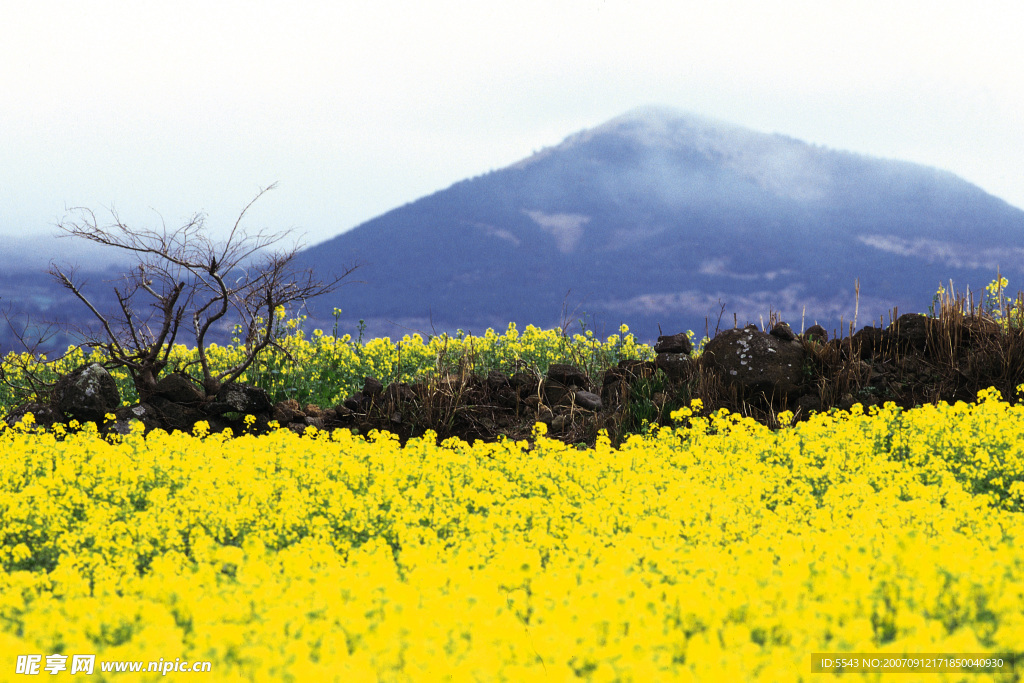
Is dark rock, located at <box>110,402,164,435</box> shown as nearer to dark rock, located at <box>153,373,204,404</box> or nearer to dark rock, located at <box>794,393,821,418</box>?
dark rock, located at <box>153,373,204,404</box>

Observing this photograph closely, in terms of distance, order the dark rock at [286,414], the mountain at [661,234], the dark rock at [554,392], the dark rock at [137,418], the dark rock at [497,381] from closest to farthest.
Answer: the dark rock at [137,418] < the dark rock at [286,414] < the dark rock at [554,392] < the dark rock at [497,381] < the mountain at [661,234]

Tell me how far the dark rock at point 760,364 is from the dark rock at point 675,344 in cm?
69

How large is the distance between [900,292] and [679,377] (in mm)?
127355

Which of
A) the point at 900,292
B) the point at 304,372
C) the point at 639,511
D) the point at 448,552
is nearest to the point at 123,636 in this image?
the point at 448,552

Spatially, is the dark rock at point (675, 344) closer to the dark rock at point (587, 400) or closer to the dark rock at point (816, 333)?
the dark rock at point (587, 400)

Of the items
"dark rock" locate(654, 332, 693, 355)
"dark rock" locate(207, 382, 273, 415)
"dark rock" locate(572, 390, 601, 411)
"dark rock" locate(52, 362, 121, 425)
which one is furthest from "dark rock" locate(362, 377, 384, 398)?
"dark rock" locate(654, 332, 693, 355)

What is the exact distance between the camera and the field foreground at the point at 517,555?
2941 mm

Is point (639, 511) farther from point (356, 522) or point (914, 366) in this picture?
point (914, 366)

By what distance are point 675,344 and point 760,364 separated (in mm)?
1328

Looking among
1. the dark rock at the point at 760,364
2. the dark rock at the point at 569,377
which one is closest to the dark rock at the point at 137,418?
the dark rock at the point at 569,377

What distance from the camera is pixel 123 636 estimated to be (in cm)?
332

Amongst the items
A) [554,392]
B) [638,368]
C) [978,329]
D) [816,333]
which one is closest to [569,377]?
[554,392]

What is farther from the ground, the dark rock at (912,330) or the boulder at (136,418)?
the dark rock at (912,330)

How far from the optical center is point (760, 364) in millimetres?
10109
